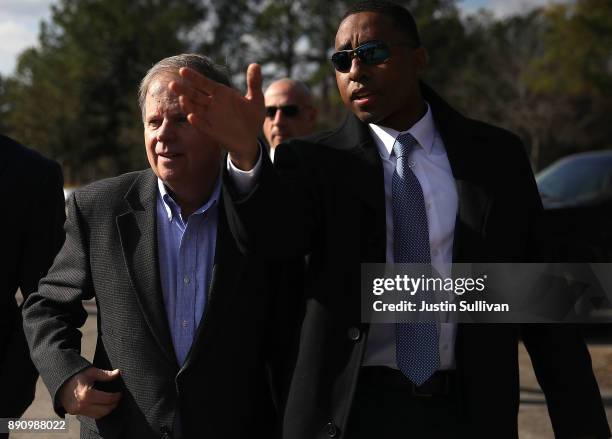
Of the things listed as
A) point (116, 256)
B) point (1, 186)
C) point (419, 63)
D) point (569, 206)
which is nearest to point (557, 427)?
point (419, 63)

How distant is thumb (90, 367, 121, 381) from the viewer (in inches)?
95.2

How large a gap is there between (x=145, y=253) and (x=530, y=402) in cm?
420

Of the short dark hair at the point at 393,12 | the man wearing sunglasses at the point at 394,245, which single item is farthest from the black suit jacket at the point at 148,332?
the short dark hair at the point at 393,12

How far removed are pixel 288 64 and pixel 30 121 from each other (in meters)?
13.2

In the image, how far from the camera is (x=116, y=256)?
253 cm

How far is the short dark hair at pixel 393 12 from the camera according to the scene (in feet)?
8.46

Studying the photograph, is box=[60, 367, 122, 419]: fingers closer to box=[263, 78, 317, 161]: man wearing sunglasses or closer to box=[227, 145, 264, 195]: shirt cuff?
box=[227, 145, 264, 195]: shirt cuff

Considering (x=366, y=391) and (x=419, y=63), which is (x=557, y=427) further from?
(x=419, y=63)

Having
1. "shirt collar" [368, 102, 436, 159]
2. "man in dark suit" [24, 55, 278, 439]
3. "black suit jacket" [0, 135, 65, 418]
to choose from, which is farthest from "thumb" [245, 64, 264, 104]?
"black suit jacket" [0, 135, 65, 418]

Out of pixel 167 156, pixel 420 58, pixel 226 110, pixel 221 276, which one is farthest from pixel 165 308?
pixel 420 58

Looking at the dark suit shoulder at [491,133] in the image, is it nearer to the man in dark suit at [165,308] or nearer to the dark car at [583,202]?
the man in dark suit at [165,308]

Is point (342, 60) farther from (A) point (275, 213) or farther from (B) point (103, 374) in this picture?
(B) point (103, 374)

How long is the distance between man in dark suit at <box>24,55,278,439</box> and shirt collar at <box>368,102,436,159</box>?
1.62 feet

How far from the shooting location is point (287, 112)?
232 inches
